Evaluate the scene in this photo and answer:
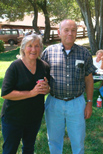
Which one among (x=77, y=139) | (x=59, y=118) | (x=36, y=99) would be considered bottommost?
(x=77, y=139)

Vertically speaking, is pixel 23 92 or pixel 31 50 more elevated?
pixel 31 50

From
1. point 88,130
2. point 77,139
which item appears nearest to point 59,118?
point 77,139

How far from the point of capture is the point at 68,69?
91.2 inches

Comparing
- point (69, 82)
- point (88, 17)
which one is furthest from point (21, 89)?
point (88, 17)

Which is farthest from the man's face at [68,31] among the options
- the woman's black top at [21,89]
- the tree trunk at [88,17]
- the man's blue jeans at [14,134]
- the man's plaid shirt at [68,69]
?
the tree trunk at [88,17]

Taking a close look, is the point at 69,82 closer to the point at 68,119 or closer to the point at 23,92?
the point at 68,119

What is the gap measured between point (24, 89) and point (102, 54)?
444 centimetres

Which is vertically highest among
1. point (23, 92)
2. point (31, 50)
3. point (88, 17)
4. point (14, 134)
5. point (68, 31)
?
→ point (88, 17)

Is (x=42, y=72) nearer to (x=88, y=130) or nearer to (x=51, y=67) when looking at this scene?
(x=51, y=67)

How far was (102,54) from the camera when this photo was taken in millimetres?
6062

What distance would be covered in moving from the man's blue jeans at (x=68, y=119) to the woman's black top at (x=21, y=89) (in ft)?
0.76

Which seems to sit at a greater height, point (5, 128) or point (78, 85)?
point (78, 85)

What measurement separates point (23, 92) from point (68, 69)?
605 millimetres

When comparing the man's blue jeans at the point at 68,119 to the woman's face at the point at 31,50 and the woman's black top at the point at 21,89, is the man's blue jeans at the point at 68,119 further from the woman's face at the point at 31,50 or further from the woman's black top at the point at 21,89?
the woman's face at the point at 31,50
